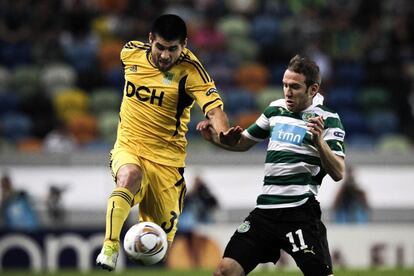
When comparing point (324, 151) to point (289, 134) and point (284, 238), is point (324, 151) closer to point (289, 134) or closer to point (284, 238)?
point (289, 134)

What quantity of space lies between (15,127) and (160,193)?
10.6 m

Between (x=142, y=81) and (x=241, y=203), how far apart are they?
9.21 meters

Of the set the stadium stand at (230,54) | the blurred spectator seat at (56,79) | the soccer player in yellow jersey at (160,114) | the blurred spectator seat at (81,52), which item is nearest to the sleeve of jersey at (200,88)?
the soccer player in yellow jersey at (160,114)

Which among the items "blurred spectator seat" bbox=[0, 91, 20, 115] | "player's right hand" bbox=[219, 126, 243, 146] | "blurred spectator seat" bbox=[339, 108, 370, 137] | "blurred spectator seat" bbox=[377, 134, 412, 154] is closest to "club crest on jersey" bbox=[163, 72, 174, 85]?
"player's right hand" bbox=[219, 126, 243, 146]

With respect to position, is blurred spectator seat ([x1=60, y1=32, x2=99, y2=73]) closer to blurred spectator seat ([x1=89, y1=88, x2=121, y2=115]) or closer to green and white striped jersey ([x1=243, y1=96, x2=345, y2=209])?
blurred spectator seat ([x1=89, y1=88, x2=121, y2=115])

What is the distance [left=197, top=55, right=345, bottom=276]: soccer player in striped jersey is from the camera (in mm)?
8109

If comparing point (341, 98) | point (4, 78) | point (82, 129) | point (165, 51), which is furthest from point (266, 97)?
point (165, 51)

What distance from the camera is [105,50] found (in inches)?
826

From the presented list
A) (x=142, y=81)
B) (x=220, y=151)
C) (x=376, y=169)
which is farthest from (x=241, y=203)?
(x=142, y=81)

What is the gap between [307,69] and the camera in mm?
8188

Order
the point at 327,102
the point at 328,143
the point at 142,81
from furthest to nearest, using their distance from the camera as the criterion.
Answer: the point at 327,102, the point at 142,81, the point at 328,143

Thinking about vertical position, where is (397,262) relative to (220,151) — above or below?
below

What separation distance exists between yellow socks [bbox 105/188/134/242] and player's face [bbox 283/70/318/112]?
161 centimetres

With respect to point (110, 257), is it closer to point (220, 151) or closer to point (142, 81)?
point (142, 81)
